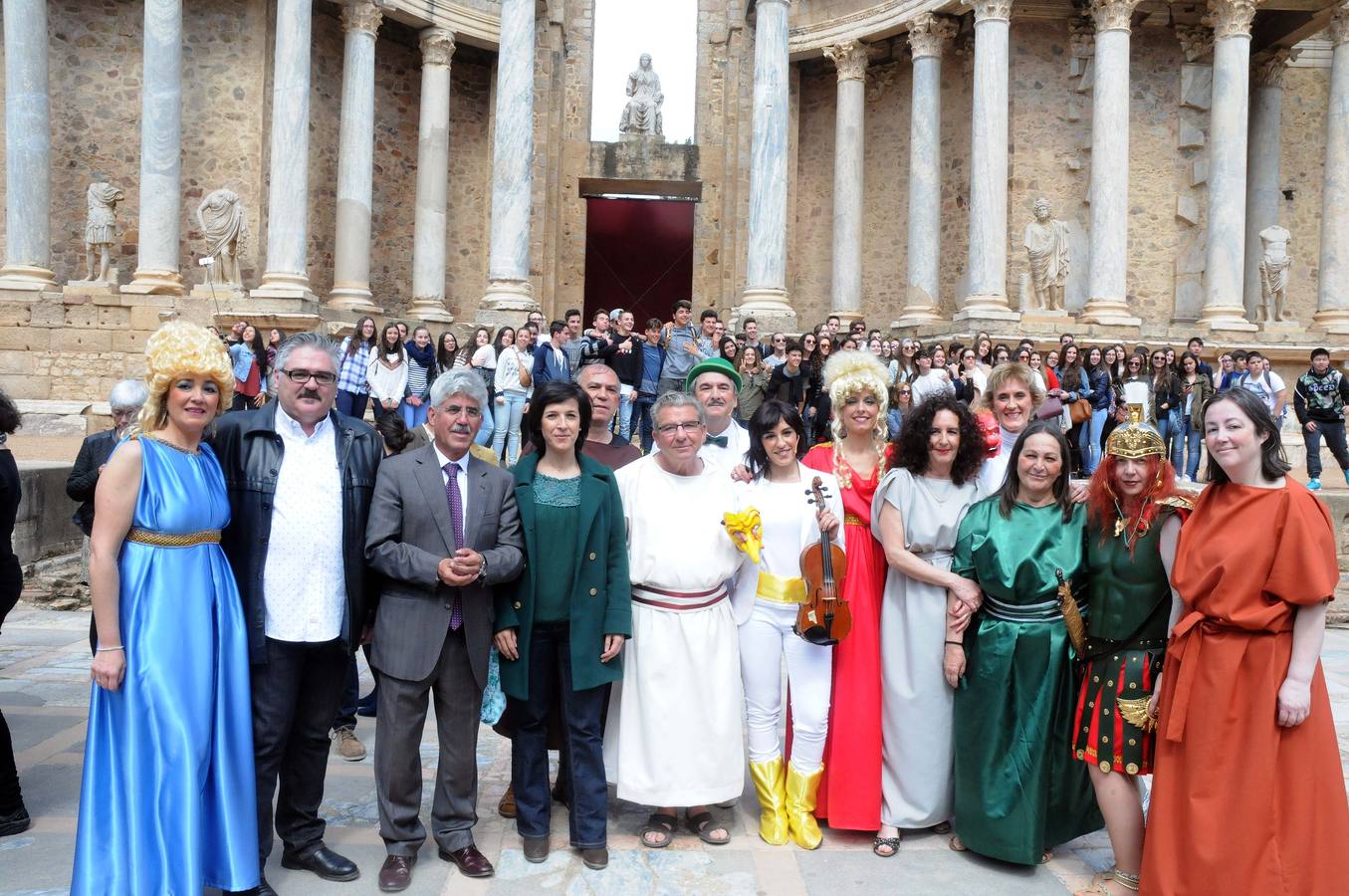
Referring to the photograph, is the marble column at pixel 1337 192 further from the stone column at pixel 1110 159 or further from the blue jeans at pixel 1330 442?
the blue jeans at pixel 1330 442

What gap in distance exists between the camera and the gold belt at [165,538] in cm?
298

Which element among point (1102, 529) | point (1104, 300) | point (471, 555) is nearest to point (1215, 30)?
point (1104, 300)

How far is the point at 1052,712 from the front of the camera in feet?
11.7

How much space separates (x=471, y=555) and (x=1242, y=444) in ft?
7.90

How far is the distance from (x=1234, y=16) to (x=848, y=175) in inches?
247

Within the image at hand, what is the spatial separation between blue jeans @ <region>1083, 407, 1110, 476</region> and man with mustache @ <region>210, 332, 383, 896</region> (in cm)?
951

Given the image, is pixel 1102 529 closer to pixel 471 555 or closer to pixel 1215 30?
pixel 471 555

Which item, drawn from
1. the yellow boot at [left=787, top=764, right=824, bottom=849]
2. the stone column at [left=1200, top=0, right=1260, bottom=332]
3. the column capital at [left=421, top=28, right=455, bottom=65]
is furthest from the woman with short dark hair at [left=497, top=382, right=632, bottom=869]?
the column capital at [left=421, top=28, right=455, bottom=65]

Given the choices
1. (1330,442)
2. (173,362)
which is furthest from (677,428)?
(1330,442)

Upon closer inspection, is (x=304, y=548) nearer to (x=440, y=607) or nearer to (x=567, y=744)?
(x=440, y=607)

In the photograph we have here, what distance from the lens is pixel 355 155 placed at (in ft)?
52.8

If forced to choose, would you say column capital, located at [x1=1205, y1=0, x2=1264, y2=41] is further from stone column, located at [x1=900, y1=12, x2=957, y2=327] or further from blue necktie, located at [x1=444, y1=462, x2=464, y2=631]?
blue necktie, located at [x1=444, y1=462, x2=464, y2=631]

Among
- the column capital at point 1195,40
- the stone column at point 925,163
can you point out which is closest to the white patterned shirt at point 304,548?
the stone column at point 925,163

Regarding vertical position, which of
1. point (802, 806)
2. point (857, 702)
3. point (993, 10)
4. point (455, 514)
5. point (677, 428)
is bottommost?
point (802, 806)
